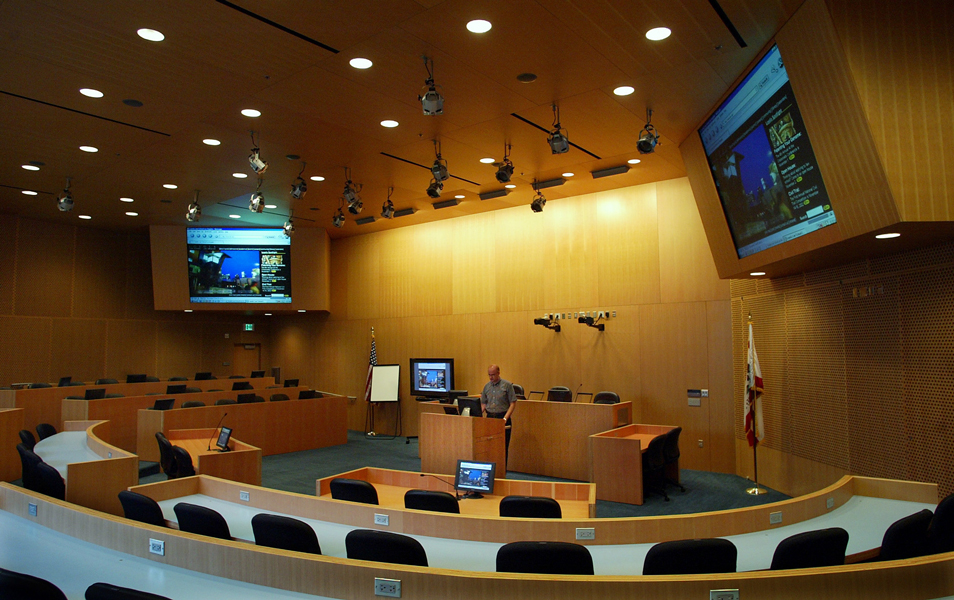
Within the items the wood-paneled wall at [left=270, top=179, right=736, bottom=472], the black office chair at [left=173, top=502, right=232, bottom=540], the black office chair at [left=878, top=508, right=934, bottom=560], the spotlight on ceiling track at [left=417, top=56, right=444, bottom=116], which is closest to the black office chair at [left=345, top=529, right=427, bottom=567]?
the black office chair at [left=173, top=502, right=232, bottom=540]

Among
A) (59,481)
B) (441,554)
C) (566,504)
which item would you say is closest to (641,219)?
(566,504)

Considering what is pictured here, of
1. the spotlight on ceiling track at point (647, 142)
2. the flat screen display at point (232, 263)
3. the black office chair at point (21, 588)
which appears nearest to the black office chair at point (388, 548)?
the black office chair at point (21, 588)

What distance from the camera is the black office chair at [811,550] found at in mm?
2787

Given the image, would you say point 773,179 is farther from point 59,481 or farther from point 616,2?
point 59,481

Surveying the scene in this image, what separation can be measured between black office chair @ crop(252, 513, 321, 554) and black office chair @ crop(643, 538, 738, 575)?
1660 mm

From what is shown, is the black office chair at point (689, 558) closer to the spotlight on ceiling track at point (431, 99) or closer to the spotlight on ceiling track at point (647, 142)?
the spotlight on ceiling track at point (431, 99)

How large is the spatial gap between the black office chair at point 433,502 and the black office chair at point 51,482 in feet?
8.42

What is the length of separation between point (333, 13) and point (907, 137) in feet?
13.3

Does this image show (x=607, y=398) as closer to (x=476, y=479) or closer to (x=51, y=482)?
(x=476, y=479)

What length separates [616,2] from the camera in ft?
14.4

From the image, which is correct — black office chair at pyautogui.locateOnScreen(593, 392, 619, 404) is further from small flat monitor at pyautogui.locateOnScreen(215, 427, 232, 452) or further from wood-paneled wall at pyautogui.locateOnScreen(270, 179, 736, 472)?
small flat monitor at pyautogui.locateOnScreen(215, 427, 232, 452)

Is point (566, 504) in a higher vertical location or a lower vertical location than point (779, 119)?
lower

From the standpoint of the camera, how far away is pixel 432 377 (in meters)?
12.0

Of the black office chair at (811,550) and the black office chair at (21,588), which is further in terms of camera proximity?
the black office chair at (811,550)
